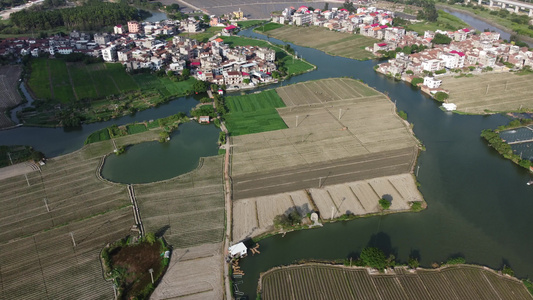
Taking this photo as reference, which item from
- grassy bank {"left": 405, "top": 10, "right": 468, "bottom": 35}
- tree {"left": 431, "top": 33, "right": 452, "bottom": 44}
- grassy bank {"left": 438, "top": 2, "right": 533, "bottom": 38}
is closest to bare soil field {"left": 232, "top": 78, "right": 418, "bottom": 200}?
tree {"left": 431, "top": 33, "right": 452, "bottom": 44}

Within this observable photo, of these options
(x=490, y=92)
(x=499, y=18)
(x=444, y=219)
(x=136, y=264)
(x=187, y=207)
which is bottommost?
(x=136, y=264)

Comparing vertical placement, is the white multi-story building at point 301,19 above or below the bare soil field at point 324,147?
above

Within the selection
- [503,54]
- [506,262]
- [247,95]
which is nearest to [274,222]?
[506,262]

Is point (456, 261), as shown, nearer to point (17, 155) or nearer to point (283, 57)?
point (17, 155)

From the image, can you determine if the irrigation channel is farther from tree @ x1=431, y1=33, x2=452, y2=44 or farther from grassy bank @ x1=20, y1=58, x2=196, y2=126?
tree @ x1=431, y1=33, x2=452, y2=44

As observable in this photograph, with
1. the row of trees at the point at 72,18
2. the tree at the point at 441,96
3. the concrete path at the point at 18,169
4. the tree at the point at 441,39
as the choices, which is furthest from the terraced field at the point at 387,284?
the row of trees at the point at 72,18

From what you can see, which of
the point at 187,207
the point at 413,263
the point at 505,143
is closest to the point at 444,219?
the point at 413,263

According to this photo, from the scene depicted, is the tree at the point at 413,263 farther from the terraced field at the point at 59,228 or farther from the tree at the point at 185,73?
the tree at the point at 185,73

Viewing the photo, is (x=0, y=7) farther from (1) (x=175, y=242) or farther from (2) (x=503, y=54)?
(2) (x=503, y=54)
